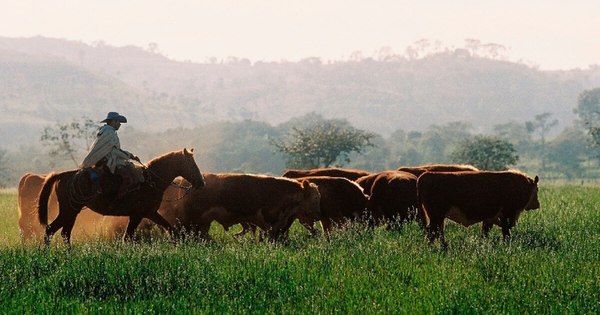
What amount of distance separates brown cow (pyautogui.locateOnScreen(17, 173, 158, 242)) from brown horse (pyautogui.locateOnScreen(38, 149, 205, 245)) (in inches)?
52.3

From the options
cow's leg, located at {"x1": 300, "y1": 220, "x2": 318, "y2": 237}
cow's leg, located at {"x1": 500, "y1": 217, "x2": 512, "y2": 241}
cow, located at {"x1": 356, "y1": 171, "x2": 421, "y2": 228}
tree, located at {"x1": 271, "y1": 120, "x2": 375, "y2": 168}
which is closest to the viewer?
cow's leg, located at {"x1": 500, "y1": 217, "x2": 512, "y2": 241}

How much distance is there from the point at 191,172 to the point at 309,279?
507cm

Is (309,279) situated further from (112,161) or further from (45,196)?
(45,196)

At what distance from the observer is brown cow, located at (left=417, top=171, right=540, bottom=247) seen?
1387 centimetres

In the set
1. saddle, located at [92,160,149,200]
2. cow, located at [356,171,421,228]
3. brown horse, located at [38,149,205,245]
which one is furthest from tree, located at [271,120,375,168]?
saddle, located at [92,160,149,200]

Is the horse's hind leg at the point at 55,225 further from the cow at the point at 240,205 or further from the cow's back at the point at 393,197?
the cow's back at the point at 393,197

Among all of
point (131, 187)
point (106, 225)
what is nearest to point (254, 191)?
point (131, 187)

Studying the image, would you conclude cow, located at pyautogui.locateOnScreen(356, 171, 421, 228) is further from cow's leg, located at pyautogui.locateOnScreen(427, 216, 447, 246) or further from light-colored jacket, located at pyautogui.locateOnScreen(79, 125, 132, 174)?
light-colored jacket, located at pyautogui.locateOnScreen(79, 125, 132, 174)

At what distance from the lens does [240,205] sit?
46.8 ft

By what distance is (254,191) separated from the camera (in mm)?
14383

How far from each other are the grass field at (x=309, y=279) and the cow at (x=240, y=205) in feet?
5.95

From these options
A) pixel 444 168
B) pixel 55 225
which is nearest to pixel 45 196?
pixel 55 225

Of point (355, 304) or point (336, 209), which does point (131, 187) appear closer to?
point (336, 209)

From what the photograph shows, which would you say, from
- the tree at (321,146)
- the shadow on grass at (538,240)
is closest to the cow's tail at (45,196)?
the shadow on grass at (538,240)
